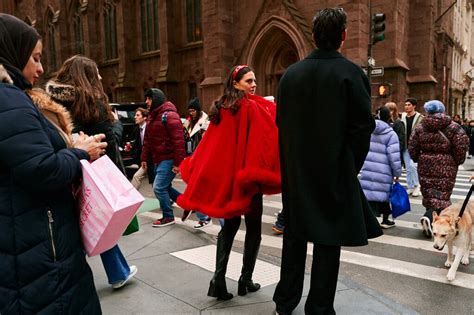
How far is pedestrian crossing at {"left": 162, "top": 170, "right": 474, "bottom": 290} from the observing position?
469 centimetres

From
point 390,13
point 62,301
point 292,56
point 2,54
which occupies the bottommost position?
point 62,301

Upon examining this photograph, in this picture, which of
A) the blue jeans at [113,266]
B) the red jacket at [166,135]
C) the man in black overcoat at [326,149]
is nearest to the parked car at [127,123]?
the red jacket at [166,135]

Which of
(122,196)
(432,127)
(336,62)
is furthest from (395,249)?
(122,196)

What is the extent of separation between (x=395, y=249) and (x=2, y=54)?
530 centimetres

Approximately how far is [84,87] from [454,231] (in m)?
4.08

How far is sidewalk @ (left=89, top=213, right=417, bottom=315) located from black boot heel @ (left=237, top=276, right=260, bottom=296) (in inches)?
1.9

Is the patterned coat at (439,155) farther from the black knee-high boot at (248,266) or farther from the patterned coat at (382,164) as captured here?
the black knee-high boot at (248,266)

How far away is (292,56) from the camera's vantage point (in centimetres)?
2130

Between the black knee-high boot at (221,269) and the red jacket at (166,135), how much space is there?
10.1 ft

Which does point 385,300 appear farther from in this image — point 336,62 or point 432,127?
point 432,127

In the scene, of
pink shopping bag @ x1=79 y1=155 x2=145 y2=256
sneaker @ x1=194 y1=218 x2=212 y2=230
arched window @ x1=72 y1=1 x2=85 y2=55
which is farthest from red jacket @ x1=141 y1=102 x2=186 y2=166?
arched window @ x1=72 y1=1 x2=85 y2=55

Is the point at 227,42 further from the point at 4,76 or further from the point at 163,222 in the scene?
the point at 4,76

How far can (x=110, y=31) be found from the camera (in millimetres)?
30766

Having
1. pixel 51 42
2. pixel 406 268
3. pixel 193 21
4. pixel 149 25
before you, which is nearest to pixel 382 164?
pixel 406 268
